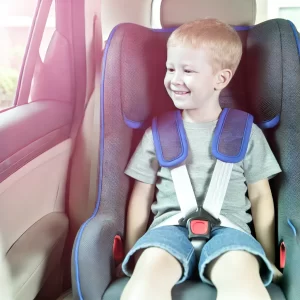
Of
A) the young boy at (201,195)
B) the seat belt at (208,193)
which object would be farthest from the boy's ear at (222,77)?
the seat belt at (208,193)

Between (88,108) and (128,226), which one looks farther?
(88,108)

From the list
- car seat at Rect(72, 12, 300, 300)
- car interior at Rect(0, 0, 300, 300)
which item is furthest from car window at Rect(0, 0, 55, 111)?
car seat at Rect(72, 12, 300, 300)

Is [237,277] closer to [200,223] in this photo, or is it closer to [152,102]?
[200,223]

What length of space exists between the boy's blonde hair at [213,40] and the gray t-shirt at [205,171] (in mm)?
199

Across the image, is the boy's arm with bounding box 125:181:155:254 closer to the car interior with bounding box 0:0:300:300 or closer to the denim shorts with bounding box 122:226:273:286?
the car interior with bounding box 0:0:300:300

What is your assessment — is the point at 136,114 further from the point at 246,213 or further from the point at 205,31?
the point at 246,213

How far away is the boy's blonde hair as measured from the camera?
1341 mm

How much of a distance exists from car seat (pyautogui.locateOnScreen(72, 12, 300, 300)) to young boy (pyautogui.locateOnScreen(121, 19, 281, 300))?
5 centimetres

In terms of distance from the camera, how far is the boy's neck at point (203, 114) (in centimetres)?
145

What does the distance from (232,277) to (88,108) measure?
2.83 ft

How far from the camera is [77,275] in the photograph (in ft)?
3.97

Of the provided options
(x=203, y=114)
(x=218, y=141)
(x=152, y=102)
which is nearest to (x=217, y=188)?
(x=218, y=141)

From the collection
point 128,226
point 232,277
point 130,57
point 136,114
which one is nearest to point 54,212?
point 128,226

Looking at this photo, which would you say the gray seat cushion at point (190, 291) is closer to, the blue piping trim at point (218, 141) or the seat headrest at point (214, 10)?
the blue piping trim at point (218, 141)
